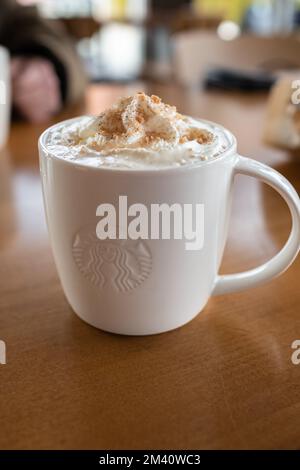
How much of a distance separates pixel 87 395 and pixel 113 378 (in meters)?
0.03

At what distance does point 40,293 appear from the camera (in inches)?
20.1

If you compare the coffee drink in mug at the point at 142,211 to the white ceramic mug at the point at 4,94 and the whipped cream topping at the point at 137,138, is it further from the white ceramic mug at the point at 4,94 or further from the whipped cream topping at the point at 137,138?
the white ceramic mug at the point at 4,94

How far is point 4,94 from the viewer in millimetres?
890

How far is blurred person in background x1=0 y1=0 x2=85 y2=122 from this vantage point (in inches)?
40.6

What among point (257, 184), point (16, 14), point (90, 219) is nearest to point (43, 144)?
point (90, 219)

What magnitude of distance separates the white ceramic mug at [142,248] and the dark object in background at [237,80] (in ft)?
2.83

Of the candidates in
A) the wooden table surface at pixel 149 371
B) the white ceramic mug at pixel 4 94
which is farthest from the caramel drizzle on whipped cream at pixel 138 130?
the white ceramic mug at pixel 4 94

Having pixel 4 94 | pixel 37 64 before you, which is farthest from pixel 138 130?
pixel 37 64

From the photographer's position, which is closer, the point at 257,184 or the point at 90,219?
the point at 90,219

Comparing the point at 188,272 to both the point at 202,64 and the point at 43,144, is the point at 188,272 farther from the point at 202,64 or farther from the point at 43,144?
the point at 202,64

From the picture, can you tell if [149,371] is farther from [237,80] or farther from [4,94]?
[237,80]

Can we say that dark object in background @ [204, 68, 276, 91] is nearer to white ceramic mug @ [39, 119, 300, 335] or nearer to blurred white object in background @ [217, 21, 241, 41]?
white ceramic mug @ [39, 119, 300, 335]

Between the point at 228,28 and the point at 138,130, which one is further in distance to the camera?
the point at 228,28

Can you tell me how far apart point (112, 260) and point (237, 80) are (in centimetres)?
99
